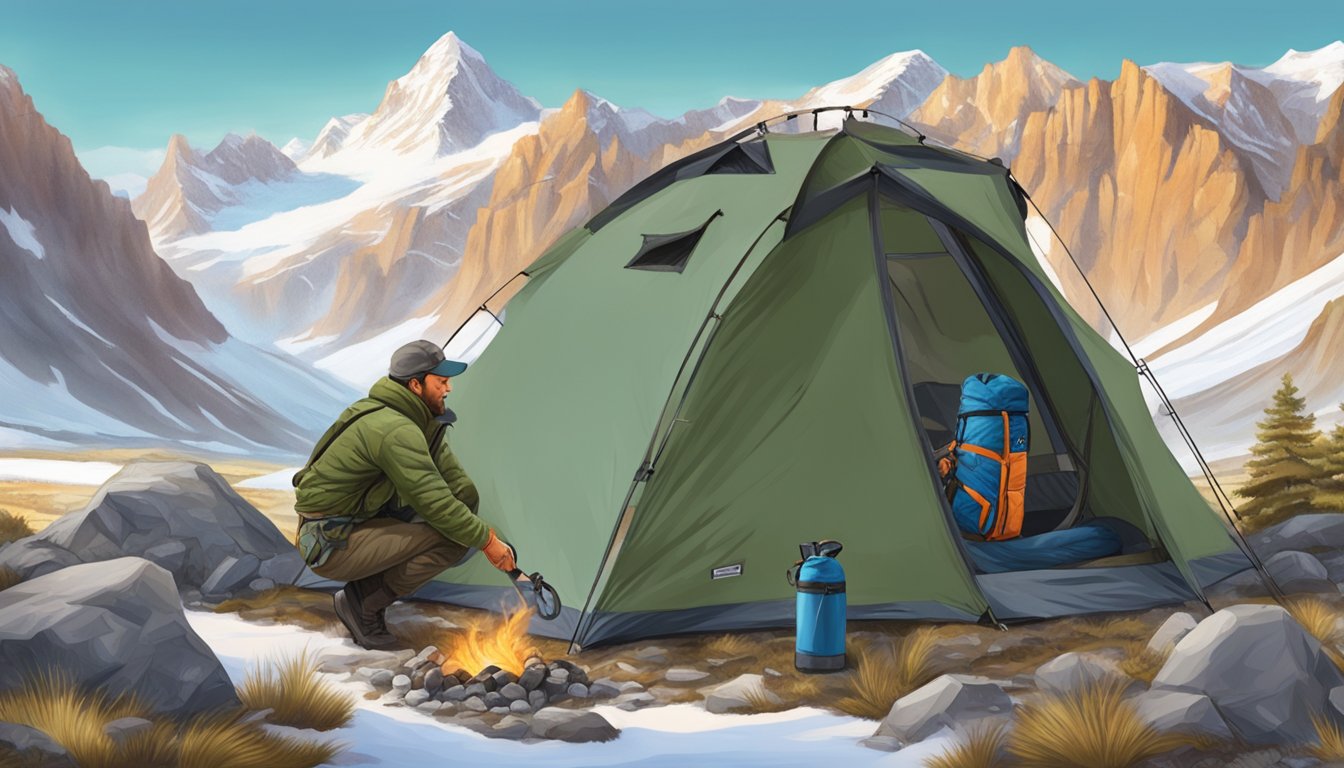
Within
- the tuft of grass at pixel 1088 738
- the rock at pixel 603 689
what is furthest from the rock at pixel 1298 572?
the rock at pixel 603 689

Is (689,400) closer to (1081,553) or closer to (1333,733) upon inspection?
(1081,553)

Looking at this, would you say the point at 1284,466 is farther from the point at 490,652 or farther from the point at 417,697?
the point at 417,697

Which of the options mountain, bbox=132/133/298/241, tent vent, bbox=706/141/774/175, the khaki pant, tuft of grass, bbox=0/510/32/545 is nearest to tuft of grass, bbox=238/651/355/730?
the khaki pant

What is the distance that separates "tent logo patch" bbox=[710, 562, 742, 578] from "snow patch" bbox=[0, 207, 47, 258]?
37.6 metres

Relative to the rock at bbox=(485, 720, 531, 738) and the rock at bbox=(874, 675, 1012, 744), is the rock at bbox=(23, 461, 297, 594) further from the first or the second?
the rock at bbox=(874, 675, 1012, 744)

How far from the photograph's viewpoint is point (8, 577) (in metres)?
8.38

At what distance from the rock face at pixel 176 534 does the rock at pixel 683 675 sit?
354 centimetres

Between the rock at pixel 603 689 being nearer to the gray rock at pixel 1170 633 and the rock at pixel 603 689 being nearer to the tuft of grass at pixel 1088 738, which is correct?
the tuft of grass at pixel 1088 738

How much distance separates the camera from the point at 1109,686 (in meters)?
5.53

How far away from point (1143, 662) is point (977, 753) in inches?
73.2

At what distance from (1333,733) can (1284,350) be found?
3528cm

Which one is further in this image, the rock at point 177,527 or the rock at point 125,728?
the rock at point 177,527

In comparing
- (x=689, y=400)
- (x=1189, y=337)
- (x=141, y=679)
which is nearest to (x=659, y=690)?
(x=689, y=400)

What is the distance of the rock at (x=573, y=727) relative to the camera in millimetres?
5469
